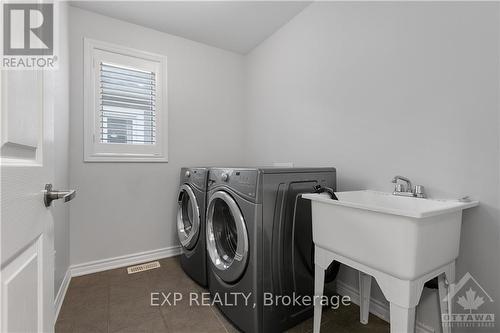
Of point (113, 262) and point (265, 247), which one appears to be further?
point (113, 262)

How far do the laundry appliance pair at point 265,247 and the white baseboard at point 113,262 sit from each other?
996 mm

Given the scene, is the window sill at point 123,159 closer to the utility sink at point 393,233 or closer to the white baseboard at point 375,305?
the utility sink at point 393,233

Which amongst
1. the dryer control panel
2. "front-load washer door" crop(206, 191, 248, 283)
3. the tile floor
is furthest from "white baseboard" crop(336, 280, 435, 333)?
the dryer control panel

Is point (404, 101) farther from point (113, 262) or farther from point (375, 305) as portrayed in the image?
point (113, 262)

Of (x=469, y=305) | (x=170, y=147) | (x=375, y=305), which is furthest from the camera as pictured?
(x=170, y=147)

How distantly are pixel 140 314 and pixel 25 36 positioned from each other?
161 centimetres

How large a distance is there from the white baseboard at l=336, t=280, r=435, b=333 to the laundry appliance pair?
0.18 meters

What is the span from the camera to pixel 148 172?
235 centimetres

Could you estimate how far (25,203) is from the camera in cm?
51

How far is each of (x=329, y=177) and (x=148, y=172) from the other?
68.2 inches

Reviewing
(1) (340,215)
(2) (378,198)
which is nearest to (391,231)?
(1) (340,215)

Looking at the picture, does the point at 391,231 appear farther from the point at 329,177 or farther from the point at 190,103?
the point at 190,103

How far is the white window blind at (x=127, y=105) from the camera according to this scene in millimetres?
2162

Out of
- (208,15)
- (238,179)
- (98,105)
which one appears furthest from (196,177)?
(208,15)
